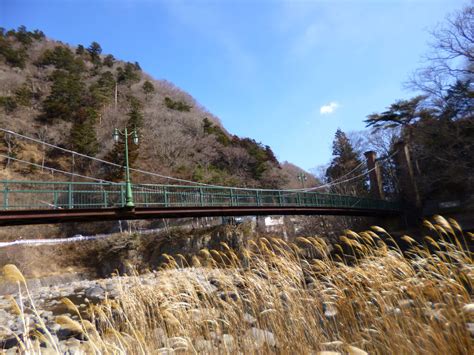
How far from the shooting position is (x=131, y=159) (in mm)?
29469

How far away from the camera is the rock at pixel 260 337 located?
2.88 meters

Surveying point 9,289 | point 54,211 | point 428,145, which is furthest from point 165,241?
point 428,145

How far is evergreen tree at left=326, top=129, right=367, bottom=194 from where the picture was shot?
98.2ft

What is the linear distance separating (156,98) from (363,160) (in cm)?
3060

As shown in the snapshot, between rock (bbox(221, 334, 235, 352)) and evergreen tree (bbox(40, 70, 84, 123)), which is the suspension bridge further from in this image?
evergreen tree (bbox(40, 70, 84, 123))

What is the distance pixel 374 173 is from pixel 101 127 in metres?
30.1

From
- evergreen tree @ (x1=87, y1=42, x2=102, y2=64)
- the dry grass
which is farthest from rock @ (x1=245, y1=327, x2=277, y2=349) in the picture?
evergreen tree @ (x1=87, y1=42, x2=102, y2=64)

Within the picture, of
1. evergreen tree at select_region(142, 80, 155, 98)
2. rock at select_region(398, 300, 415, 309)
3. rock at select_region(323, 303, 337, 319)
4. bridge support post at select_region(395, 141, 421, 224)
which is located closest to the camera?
rock at select_region(398, 300, 415, 309)

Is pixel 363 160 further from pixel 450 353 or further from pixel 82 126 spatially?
pixel 450 353

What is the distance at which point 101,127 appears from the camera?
35.4m

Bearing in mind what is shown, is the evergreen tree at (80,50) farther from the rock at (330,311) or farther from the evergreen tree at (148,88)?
the rock at (330,311)

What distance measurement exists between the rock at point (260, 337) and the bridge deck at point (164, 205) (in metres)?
8.59

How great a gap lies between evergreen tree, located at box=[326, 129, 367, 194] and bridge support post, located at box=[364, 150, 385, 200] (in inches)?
68.1

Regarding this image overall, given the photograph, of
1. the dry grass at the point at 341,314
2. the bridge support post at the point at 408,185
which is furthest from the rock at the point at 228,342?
the bridge support post at the point at 408,185
